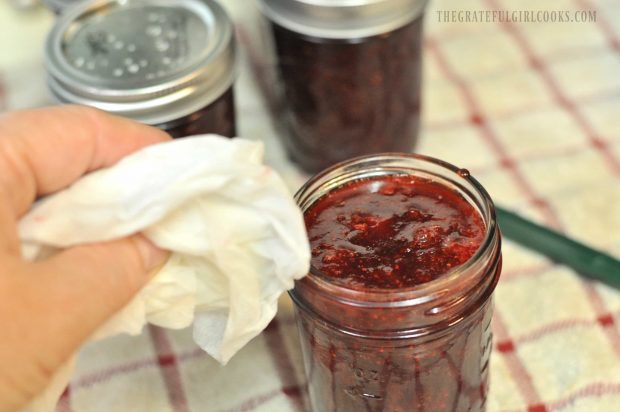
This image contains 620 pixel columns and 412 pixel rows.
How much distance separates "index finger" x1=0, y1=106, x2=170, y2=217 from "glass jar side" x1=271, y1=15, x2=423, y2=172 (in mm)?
342

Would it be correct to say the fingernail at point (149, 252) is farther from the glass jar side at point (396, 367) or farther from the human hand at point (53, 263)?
the glass jar side at point (396, 367)

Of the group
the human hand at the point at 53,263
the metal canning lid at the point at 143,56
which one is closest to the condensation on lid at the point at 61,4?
the metal canning lid at the point at 143,56

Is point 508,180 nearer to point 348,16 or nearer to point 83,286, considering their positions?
point 348,16

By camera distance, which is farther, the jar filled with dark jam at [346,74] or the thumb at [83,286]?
the jar filled with dark jam at [346,74]

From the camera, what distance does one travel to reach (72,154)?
1.69 feet

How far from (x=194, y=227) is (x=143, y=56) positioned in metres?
0.36

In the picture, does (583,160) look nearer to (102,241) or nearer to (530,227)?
(530,227)

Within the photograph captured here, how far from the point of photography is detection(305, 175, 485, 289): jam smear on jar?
564 millimetres

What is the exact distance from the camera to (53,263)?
1.55ft

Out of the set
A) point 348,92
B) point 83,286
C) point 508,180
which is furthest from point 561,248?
point 83,286

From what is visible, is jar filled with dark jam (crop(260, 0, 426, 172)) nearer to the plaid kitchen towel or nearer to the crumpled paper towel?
the plaid kitchen towel

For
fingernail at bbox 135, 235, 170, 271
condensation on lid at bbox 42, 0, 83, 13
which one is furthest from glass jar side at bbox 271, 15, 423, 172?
fingernail at bbox 135, 235, 170, 271

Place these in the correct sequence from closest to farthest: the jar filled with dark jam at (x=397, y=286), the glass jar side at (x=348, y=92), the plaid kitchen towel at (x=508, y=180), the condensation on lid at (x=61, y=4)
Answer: the jar filled with dark jam at (x=397, y=286) < the plaid kitchen towel at (x=508, y=180) < the glass jar side at (x=348, y=92) < the condensation on lid at (x=61, y=4)

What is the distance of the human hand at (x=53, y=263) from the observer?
0.44 m
